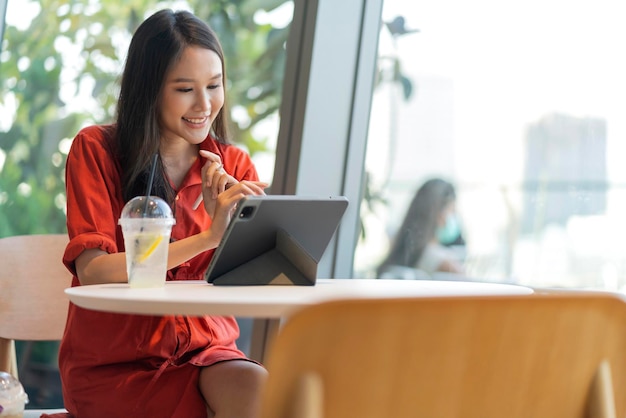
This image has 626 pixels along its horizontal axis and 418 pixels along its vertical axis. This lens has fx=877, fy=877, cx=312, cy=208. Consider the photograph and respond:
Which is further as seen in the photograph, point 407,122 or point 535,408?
point 407,122

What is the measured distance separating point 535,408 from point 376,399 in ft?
0.72

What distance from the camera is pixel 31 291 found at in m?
2.26

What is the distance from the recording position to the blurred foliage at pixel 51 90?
317 centimetres

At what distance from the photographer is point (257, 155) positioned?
3.05 m

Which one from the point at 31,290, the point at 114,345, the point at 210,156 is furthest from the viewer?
the point at 31,290

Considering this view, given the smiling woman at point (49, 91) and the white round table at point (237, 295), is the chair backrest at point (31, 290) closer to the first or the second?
the white round table at point (237, 295)

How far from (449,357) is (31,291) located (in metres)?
1.52

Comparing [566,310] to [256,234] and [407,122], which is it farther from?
[407,122]

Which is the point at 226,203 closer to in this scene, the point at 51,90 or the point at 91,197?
the point at 91,197

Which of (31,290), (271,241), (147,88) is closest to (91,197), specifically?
(147,88)

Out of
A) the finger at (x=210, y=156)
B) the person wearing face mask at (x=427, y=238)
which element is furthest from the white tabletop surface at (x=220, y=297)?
the person wearing face mask at (x=427, y=238)

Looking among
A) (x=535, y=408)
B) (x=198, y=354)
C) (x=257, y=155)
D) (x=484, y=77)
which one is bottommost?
(x=198, y=354)

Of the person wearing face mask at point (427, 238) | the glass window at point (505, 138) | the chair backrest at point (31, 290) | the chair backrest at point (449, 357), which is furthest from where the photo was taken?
the person wearing face mask at point (427, 238)

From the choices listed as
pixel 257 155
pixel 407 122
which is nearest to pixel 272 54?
pixel 257 155
